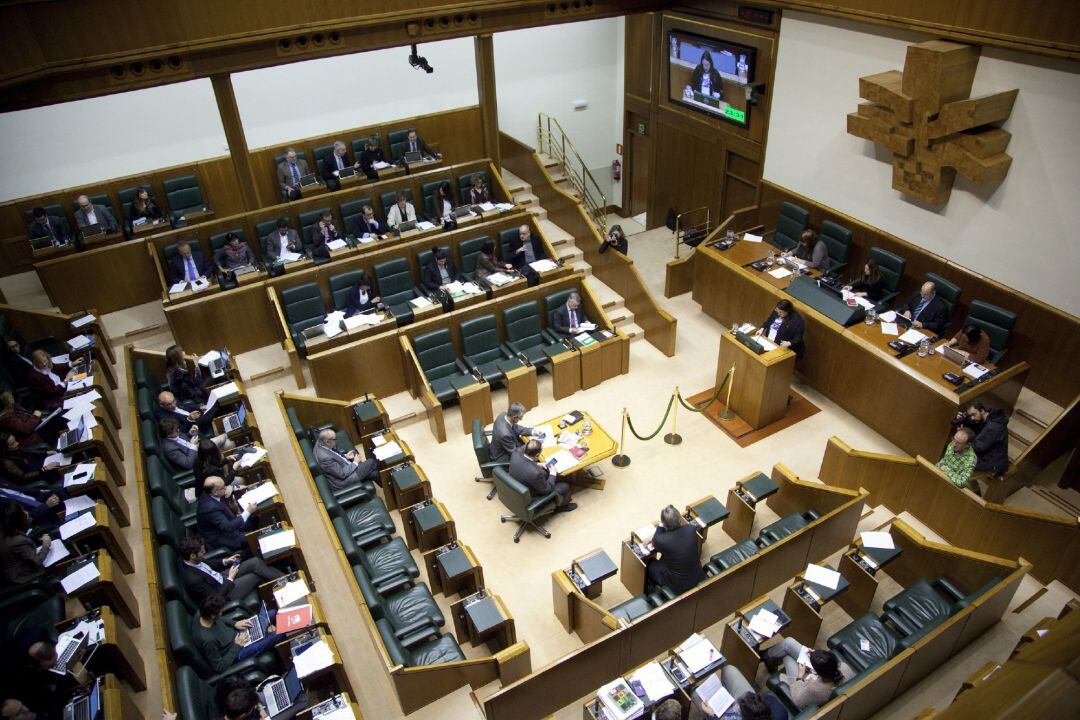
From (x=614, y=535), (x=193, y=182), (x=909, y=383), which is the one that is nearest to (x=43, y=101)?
(x=193, y=182)

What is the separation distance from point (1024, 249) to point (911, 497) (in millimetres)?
2988

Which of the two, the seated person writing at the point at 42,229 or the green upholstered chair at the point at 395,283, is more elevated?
the seated person writing at the point at 42,229

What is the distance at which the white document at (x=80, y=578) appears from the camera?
5246mm

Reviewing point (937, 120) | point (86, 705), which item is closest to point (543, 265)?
point (937, 120)

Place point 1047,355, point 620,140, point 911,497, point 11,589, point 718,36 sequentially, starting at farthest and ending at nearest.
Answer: point 620,140, point 718,36, point 1047,355, point 911,497, point 11,589

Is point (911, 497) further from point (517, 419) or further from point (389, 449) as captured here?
point (389, 449)

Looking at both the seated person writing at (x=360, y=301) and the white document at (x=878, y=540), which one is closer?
the white document at (x=878, y=540)

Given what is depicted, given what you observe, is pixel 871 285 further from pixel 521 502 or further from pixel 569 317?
pixel 521 502

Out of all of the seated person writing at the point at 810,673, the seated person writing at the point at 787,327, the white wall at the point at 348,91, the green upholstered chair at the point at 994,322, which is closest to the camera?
the seated person writing at the point at 810,673

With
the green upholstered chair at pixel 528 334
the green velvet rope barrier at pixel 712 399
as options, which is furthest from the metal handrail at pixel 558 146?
the green velvet rope barrier at pixel 712 399

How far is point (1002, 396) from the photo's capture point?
7.39 meters

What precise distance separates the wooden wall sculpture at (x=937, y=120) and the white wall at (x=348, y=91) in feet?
24.3

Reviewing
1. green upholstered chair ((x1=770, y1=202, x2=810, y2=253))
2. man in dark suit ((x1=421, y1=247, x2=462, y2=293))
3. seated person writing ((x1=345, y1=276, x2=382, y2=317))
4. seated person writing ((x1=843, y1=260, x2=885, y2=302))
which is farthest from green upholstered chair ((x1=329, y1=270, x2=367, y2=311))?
seated person writing ((x1=843, y1=260, x2=885, y2=302))

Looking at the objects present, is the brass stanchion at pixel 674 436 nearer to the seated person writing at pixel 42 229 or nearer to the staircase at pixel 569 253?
the staircase at pixel 569 253
